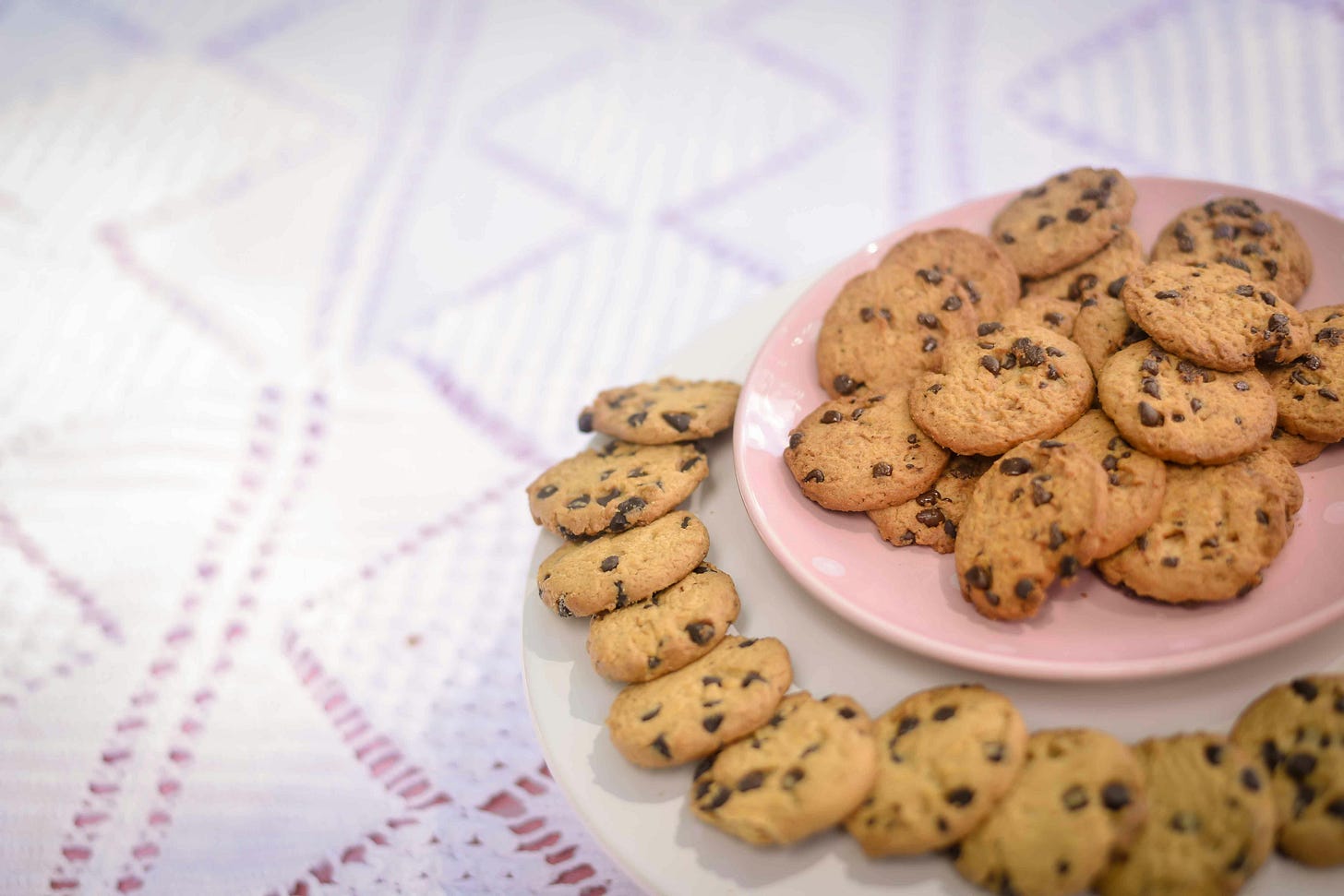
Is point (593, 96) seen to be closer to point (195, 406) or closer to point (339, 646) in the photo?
point (195, 406)

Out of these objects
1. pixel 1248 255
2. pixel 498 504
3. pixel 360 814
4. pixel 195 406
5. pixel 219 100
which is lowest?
pixel 360 814

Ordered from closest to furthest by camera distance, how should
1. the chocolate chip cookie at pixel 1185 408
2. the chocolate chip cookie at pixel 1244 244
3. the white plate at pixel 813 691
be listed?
1. the white plate at pixel 813 691
2. the chocolate chip cookie at pixel 1185 408
3. the chocolate chip cookie at pixel 1244 244

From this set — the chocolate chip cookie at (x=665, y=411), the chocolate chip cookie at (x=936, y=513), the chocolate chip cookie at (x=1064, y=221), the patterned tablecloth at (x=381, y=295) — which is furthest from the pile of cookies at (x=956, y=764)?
the patterned tablecloth at (x=381, y=295)

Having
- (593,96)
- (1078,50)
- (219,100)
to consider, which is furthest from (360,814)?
(1078,50)

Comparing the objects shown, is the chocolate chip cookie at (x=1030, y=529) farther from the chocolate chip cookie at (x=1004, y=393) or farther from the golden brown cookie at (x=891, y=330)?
the golden brown cookie at (x=891, y=330)

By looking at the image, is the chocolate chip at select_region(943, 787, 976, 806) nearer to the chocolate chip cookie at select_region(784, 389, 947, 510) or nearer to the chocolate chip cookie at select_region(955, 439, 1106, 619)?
the chocolate chip cookie at select_region(955, 439, 1106, 619)

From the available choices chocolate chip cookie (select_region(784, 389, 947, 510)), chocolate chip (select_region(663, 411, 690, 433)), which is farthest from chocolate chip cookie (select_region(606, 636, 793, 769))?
chocolate chip (select_region(663, 411, 690, 433))

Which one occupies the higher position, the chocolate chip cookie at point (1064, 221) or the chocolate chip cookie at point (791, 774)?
the chocolate chip cookie at point (1064, 221)

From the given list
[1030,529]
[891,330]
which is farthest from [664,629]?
[891,330]
